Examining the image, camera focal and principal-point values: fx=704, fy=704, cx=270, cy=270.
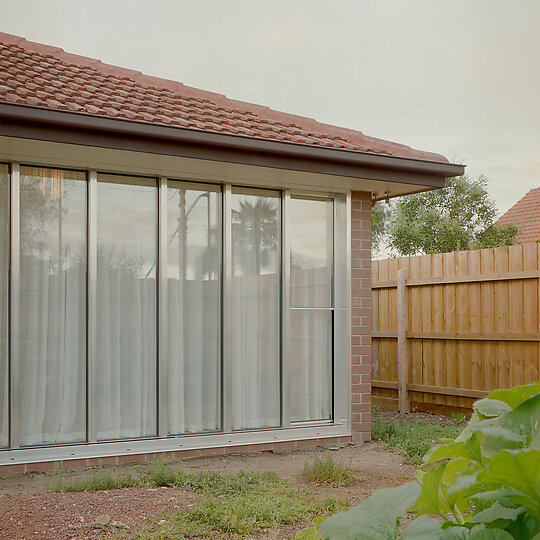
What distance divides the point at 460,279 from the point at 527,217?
9983 millimetres

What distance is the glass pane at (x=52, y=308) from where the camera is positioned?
6203mm

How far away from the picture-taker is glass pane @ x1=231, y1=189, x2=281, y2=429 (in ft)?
23.4

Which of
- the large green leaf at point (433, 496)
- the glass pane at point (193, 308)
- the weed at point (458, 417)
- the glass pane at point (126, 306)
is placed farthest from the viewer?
the weed at point (458, 417)

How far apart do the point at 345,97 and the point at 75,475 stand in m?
28.4

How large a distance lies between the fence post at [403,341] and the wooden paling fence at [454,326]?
0.01m

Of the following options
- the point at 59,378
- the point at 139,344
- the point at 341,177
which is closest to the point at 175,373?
the point at 139,344

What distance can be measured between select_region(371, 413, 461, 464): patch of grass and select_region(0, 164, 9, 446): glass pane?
368 centimetres

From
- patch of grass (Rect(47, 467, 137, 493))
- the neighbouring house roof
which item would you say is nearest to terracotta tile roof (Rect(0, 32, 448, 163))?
the neighbouring house roof

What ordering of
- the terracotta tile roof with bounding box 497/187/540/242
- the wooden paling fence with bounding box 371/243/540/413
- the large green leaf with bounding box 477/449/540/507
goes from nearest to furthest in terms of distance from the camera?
the large green leaf with bounding box 477/449/540/507 < the wooden paling fence with bounding box 371/243/540/413 < the terracotta tile roof with bounding box 497/187/540/242

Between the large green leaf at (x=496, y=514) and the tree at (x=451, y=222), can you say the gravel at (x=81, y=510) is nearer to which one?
the large green leaf at (x=496, y=514)

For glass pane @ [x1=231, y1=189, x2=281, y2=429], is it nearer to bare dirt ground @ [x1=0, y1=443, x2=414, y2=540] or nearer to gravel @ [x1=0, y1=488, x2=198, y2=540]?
bare dirt ground @ [x1=0, y1=443, x2=414, y2=540]

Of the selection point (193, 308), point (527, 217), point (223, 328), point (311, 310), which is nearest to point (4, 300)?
point (193, 308)

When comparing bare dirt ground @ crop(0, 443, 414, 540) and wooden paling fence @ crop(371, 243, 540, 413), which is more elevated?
wooden paling fence @ crop(371, 243, 540, 413)

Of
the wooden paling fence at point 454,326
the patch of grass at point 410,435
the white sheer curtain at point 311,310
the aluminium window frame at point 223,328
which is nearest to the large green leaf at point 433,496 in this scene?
the aluminium window frame at point 223,328
